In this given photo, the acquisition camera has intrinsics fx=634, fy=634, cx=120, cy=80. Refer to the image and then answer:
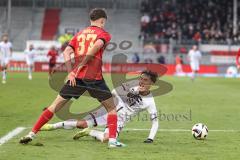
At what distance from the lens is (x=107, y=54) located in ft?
163

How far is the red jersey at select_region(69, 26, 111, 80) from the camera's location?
10.6 m

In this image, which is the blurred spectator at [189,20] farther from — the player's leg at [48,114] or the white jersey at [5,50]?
the player's leg at [48,114]

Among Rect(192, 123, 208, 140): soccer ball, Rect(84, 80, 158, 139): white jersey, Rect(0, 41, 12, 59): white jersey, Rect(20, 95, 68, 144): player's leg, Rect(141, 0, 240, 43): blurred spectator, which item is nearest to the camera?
Rect(20, 95, 68, 144): player's leg

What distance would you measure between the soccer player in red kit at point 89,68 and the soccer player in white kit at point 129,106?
2.75 feet

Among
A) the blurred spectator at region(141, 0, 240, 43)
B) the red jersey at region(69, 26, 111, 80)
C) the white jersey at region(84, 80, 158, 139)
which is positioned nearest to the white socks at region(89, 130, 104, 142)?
the white jersey at region(84, 80, 158, 139)

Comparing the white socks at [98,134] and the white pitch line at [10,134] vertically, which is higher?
the white socks at [98,134]

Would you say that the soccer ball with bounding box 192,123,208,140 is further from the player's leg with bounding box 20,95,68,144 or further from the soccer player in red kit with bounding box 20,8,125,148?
the player's leg with bounding box 20,95,68,144

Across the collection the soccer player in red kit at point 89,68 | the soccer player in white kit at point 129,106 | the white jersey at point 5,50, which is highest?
the soccer player in red kit at point 89,68

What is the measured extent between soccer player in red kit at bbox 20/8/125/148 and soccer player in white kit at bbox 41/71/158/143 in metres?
0.84

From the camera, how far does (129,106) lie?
39.2ft

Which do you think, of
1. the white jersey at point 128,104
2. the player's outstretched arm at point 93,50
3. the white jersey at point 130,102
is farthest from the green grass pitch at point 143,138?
the player's outstretched arm at point 93,50

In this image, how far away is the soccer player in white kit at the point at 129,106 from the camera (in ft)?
37.9

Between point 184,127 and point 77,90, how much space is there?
431cm

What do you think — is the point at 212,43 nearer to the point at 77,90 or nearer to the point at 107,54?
the point at 107,54
